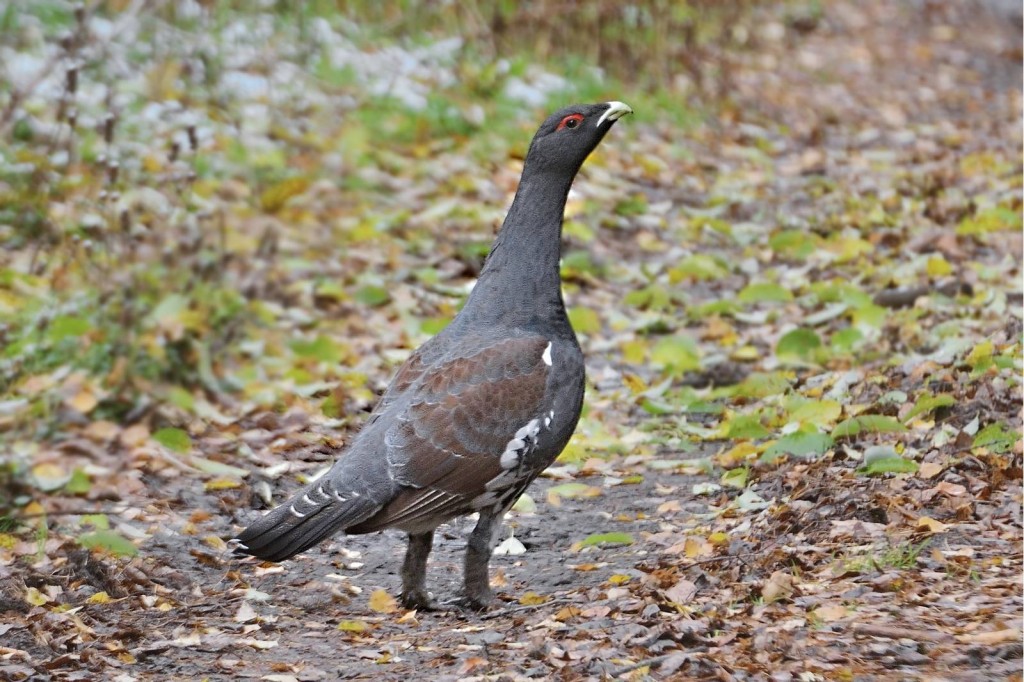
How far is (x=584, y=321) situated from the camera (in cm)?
960

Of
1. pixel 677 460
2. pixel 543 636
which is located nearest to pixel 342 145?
pixel 677 460

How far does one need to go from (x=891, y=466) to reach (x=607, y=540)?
133 cm

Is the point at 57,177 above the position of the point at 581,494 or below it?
above

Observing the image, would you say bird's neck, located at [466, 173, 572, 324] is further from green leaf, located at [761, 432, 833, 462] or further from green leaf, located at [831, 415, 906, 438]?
green leaf, located at [831, 415, 906, 438]

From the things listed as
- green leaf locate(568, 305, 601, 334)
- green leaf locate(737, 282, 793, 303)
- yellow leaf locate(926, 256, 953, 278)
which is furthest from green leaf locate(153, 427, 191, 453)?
yellow leaf locate(926, 256, 953, 278)

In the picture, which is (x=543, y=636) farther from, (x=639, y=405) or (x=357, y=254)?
(x=357, y=254)

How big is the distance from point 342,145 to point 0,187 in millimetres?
3376

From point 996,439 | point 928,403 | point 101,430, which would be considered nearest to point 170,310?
point 101,430

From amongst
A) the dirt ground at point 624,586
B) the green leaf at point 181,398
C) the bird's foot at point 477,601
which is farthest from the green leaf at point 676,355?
the bird's foot at point 477,601

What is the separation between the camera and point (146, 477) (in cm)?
709

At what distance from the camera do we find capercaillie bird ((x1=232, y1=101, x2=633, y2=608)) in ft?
17.6

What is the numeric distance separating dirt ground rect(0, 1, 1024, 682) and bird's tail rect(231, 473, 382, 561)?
1.49 feet

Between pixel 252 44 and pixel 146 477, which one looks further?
pixel 252 44

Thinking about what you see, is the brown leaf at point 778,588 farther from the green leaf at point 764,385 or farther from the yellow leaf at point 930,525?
the green leaf at point 764,385
